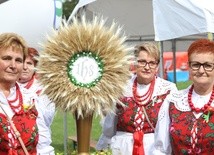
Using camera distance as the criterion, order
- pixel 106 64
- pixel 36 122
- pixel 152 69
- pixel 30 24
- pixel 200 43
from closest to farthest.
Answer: pixel 106 64, pixel 200 43, pixel 36 122, pixel 152 69, pixel 30 24

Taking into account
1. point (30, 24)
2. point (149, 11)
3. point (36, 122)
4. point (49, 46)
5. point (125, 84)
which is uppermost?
point (149, 11)

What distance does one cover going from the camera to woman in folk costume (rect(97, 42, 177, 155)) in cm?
377

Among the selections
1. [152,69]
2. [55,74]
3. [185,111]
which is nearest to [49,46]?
[55,74]

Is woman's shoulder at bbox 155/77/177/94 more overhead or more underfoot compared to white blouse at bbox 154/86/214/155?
more overhead

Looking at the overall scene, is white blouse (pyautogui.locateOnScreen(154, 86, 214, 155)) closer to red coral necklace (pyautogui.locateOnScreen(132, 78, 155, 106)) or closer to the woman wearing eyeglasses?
the woman wearing eyeglasses

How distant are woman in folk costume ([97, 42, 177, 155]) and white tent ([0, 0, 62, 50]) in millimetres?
1691

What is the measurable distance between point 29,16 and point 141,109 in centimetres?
217

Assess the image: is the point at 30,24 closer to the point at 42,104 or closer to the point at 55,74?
the point at 42,104

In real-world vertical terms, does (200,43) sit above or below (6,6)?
below

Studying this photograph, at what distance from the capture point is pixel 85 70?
1889 mm

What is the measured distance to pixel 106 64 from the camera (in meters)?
1.86

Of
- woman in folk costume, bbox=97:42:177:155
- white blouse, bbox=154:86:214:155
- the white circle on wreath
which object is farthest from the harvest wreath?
woman in folk costume, bbox=97:42:177:155

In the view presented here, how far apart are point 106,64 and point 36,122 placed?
118 centimetres

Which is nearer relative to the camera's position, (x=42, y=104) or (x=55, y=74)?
(x=55, y=74)
